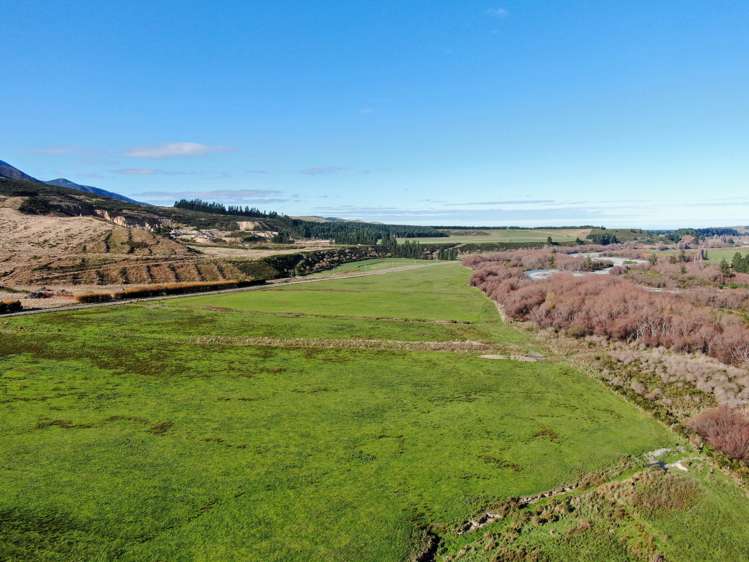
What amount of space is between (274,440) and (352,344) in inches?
804

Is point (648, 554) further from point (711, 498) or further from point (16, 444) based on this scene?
point (16, 444)

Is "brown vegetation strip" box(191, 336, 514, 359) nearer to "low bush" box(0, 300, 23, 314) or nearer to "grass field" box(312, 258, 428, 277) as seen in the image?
"low bush" box(0, 300, 23, 314)

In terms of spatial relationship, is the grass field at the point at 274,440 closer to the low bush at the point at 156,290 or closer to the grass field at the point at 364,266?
the low bush at the point at 156,290

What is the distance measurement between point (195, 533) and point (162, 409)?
38.6ft

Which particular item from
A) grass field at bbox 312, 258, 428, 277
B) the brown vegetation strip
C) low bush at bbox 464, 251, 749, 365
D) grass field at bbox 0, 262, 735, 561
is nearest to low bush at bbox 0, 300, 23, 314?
grass field at bbox 0, 262, 735, 561

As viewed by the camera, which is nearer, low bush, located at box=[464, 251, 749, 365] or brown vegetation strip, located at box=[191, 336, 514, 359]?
low bush, located at box=[464, 251, 749, 365]

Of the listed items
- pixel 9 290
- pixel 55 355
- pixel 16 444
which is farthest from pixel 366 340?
pixel 9 290

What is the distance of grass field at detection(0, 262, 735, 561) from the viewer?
1517 centimetres

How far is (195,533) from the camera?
15000 millimetres

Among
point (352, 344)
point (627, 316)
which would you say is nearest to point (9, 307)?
point (352, 344)

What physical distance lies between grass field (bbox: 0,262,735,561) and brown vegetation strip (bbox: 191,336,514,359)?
268 mm

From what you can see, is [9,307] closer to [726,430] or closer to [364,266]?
[726,430]

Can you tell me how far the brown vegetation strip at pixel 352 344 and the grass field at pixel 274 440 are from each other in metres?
0.27

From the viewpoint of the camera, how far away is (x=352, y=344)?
42031 mm
